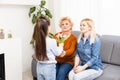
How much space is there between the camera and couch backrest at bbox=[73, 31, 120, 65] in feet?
9.51

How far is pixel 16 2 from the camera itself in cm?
336

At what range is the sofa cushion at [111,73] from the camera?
2.44 meters

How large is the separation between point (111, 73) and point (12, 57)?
149 cm

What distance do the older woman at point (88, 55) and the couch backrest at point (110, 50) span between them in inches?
16.8

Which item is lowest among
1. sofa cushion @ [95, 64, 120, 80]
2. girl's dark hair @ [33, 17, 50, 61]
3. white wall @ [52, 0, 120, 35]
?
sofa cushion @ [95, 64, 120, 80]

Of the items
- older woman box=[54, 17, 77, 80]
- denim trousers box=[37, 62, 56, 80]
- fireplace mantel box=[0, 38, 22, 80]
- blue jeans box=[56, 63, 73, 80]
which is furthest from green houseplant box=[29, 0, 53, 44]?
denim trousers box=[37, 62, 56, 80]

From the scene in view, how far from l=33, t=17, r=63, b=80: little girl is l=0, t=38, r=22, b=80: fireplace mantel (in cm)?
95

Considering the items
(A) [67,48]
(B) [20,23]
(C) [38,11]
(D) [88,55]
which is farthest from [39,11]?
(D) [88,55]

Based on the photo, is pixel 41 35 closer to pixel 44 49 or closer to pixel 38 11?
pixel 44 49

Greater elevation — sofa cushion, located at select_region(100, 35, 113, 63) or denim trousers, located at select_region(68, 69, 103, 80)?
sofa cushion, located at select_region(100, 35, 113, 63)

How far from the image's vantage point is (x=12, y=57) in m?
3.07

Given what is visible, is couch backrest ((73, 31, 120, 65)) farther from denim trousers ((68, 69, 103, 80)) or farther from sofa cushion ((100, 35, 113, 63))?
denim trousers ((68, 69, 103, 80))

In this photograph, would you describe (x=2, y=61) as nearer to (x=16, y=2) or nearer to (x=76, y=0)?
(x=16, y=2)

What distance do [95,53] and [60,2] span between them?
1673 millimetres
